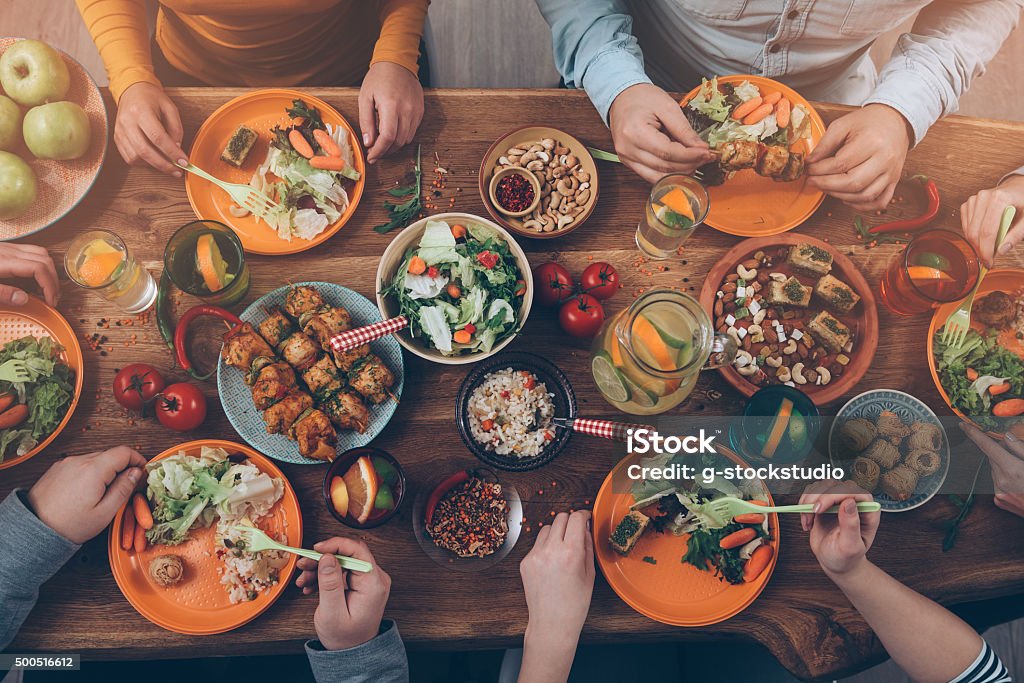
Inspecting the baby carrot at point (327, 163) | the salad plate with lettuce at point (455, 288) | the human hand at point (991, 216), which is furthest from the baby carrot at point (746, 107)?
the baby carrot at point (327, 163)

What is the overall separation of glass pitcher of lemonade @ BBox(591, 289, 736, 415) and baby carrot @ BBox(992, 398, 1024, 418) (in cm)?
85

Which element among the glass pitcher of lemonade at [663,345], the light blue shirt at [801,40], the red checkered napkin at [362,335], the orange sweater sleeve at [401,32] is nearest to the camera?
the glass pitcher of lemonade at [663,345]

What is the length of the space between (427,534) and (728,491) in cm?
83

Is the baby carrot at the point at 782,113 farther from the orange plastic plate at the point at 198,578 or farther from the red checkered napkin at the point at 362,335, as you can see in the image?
the orange plastic plate at the point at 198,578

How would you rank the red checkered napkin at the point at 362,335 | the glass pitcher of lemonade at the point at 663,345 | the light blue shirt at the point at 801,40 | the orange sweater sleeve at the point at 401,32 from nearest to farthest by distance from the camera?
the glass pitcher of lemonade at the point at 663,345
the red checkered napkin at the point at 362,335
the light blue shirt at the point at 801,40
the orange sweater sleeve at the point at 401,32

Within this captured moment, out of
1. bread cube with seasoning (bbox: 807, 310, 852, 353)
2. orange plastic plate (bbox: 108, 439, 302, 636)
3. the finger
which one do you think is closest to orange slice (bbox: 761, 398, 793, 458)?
bread cube with seasoning (bbox: 807, 310, 852, 353)

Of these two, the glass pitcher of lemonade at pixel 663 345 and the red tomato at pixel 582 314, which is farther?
the red tomato at pixel 582 314

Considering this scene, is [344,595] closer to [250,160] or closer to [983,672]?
[250,160]

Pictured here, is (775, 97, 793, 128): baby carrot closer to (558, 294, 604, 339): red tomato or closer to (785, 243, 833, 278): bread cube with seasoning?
(785, 243, 833, 278): bread cube with seasoning

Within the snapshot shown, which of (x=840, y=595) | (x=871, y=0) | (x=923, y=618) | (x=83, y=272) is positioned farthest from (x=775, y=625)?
(x=83, y=272)

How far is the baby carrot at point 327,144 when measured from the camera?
5.23ft

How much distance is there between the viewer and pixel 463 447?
1549 mm

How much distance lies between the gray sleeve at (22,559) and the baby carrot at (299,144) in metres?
1.20

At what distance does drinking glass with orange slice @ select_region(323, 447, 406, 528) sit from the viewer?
4.64ft
